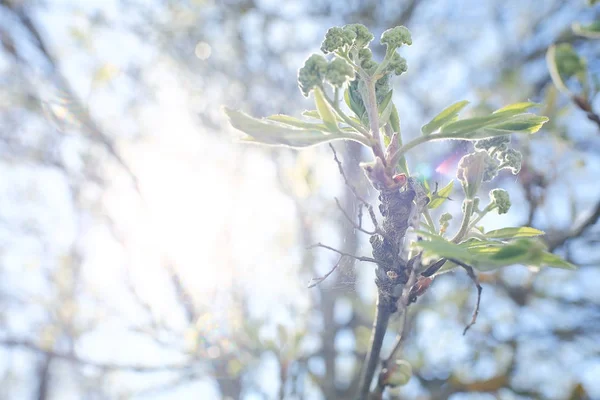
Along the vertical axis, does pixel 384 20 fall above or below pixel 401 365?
above

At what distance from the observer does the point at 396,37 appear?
4.14 feet

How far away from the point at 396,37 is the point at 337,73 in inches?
10.0

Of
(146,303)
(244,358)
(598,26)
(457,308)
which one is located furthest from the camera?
(457,308)

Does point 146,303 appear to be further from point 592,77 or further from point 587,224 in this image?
point 592,77

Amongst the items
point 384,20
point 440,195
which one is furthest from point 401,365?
point 384,20

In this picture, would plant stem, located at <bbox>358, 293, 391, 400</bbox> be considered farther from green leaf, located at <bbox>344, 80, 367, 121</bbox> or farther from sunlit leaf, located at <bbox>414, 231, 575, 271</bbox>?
green leaf, located at <bbox>344, 80, 367, 121</bbox>

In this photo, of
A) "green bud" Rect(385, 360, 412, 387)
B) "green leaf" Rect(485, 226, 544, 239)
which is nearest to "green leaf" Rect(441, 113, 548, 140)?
"green leaf" Rect(485, 226, 544, 239)

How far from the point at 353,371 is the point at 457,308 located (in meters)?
1.23

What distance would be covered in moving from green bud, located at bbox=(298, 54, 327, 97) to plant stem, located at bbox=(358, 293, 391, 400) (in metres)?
0.57

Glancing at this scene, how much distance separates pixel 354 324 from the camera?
5012 millimetres

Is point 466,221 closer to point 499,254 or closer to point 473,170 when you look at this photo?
point 473,170

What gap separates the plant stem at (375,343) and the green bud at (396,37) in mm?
665

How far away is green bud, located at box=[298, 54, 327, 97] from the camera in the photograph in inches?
44.1

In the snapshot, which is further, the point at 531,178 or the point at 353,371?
the point at 353,371
